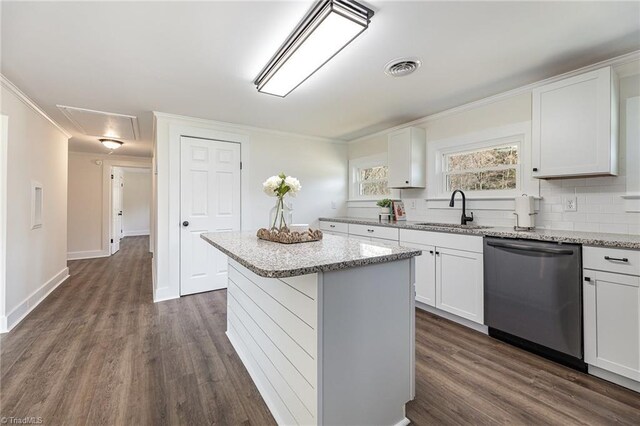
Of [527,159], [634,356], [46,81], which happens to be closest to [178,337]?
[46,81]

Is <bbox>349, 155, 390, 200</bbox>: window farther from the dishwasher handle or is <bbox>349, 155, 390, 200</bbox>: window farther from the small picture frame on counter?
the dishwasher handle

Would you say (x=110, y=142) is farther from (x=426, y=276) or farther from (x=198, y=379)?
(x=426, y=276)

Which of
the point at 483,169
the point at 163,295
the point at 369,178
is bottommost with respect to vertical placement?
the point at 163,295

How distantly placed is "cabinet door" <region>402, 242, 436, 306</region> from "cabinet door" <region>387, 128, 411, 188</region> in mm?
945

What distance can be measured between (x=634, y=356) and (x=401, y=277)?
63.1 inches

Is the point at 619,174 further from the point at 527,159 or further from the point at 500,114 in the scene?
the point at 500,114

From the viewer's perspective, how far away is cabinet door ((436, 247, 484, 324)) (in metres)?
2.49

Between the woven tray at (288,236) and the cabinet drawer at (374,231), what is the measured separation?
1.50 metres

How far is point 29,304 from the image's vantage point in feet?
9.94

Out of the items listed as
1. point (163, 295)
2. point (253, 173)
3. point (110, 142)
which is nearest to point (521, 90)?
point (253, 173)

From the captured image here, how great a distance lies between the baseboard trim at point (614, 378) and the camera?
1753 millimetres

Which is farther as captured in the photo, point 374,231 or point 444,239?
point 374,231

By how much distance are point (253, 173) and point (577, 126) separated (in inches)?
140

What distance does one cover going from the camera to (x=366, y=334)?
4.45 ft
